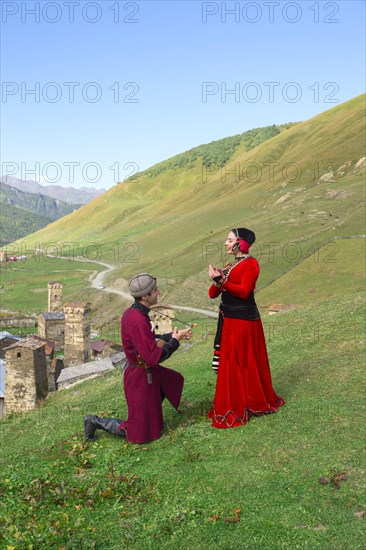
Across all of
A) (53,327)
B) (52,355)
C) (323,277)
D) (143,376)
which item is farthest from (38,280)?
(143,376)

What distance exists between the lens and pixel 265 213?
103562 millimetres

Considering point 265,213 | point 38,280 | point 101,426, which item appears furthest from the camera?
point 38,280

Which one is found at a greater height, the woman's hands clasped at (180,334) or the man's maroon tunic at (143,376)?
the woman's hands clasped at (180,334)

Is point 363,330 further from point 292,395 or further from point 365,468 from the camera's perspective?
point 365,468

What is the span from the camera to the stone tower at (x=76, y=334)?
44.7 m

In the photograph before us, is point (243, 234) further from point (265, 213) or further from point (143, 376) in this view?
point (265, 213)

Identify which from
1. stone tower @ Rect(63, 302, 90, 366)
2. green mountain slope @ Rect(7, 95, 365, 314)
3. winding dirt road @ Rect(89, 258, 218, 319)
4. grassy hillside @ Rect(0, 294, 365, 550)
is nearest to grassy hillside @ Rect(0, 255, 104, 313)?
winding dirt road @ Rect(89, 258, 218, 319)

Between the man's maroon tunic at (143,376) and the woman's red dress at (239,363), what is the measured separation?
43.8 inches

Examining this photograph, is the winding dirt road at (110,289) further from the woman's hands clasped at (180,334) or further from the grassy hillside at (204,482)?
the woman's hands clasped at (180,334)

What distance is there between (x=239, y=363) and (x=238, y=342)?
1.37 feet

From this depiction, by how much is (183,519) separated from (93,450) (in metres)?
3.25

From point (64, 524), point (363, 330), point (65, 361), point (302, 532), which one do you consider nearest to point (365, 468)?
point (302, 532)

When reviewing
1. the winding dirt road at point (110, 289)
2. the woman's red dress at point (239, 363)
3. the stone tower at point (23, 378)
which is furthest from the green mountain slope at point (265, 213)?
the woman's red dress at point (239, 363)

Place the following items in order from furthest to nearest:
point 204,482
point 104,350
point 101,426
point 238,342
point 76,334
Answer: point 104,350 → point 76,334 → point 101,426 → point 238,342 → point 204,482
